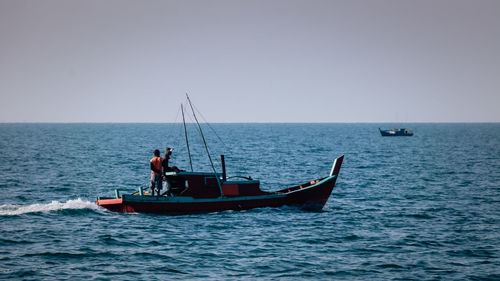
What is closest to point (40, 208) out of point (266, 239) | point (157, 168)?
point (157, 168)

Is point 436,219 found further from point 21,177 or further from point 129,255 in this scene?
point 21,177

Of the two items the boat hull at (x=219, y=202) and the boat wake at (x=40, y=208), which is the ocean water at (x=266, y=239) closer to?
the boat wake at (x=40, y=208)

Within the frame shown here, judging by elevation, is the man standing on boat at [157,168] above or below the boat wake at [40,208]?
above

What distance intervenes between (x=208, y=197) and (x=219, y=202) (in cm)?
62

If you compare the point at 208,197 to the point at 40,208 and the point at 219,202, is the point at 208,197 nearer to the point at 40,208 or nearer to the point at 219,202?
the point at 219,202

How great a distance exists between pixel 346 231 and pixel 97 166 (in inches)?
1434

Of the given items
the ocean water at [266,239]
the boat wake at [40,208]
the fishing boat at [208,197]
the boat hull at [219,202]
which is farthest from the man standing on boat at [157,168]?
the boat wake at [40,208]

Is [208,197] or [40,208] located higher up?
[208,197]

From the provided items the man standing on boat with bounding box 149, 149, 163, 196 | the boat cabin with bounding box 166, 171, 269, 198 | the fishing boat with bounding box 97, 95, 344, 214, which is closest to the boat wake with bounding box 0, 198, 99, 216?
the fishing boat with bounding box 97, 95, 344, 214

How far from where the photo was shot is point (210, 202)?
26.0m

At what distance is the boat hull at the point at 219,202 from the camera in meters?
25.3

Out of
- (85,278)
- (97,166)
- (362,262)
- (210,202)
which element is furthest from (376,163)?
(85,278)

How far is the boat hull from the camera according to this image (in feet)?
83.0

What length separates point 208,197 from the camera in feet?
86.1
